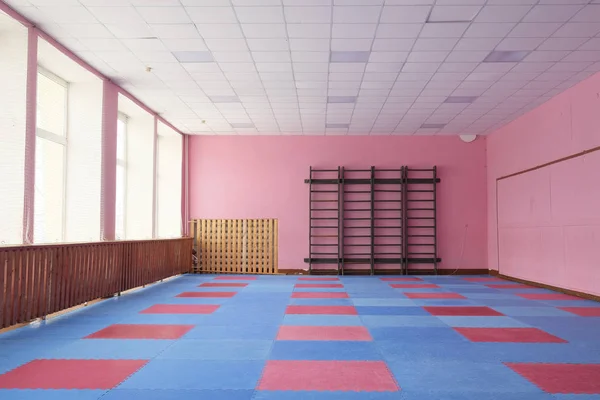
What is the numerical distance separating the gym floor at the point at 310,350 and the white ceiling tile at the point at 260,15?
3401 mm

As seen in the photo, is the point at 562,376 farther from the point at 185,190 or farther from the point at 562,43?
the point at 185,190

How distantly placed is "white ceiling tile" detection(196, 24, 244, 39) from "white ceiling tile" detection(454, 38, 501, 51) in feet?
9.04

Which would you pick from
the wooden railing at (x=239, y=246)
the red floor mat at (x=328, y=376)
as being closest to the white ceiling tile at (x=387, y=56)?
the red floor mat at (x=328, y=376)

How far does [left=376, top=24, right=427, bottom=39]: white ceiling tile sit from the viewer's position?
5.32m

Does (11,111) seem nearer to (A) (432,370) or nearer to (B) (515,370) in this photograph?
(A) (432,370)

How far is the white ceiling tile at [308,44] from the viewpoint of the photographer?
5.70 m

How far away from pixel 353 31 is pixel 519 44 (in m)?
2.15

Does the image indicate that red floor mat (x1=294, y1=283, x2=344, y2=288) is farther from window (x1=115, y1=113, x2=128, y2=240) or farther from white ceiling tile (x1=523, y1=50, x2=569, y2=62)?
white ceiling tile (x1=523, y1=50, x2=569, y2=62)

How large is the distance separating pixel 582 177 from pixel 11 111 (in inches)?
309

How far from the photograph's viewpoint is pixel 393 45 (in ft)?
19.2

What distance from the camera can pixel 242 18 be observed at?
5.14 m

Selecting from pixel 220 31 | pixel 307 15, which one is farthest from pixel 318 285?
pixel 307 15

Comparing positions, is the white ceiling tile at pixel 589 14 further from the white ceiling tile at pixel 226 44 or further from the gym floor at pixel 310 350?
the white ceiling tile at pixel 226 44

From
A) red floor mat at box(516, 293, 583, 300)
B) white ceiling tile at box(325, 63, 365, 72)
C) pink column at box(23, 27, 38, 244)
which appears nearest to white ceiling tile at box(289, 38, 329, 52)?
white ceiling tile at box(325, 63, 365, 72)
